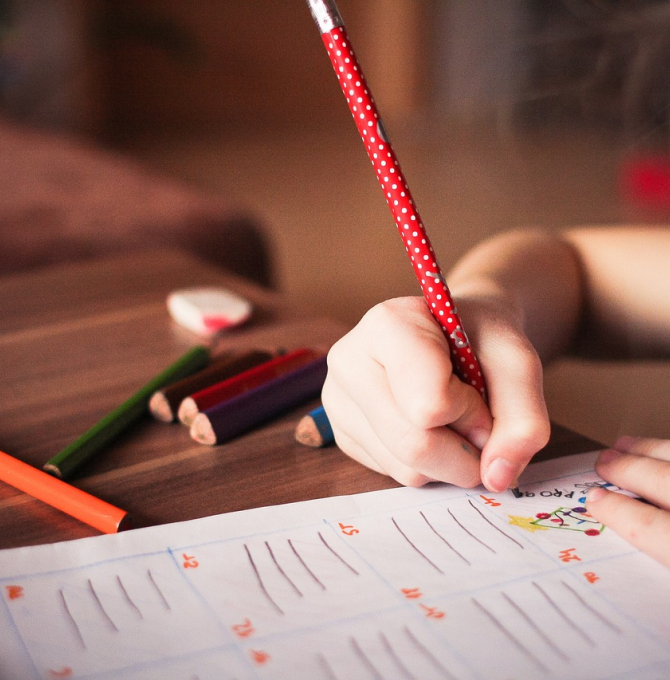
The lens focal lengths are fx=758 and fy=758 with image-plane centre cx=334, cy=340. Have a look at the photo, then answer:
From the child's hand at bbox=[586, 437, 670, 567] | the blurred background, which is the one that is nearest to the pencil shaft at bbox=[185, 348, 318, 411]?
the child's hand at bbox=[586, 437, 670, 567]

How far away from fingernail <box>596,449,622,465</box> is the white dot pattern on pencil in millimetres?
88

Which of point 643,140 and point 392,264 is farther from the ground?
point 643,140

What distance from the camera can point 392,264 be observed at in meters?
1.97

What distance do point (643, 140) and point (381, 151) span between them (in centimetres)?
314

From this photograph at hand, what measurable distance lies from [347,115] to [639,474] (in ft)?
14.6

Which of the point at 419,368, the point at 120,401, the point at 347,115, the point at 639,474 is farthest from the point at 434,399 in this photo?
the point at 347,115

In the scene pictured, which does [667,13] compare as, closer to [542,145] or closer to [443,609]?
[542,145]

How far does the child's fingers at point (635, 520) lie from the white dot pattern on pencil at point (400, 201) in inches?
3.1

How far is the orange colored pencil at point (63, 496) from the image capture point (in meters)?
0.36

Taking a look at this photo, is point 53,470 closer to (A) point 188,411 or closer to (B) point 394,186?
(A) point 188,411

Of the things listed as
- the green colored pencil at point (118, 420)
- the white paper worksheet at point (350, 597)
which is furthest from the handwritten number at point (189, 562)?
the green colored pencil at point (118, 420)

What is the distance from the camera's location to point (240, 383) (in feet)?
1.56

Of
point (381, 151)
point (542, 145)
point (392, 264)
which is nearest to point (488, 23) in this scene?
point (542, 145)

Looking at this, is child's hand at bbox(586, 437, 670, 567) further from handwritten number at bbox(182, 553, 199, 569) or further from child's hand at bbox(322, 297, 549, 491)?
handwritten number at bbox(182, 553, 199, 569)
